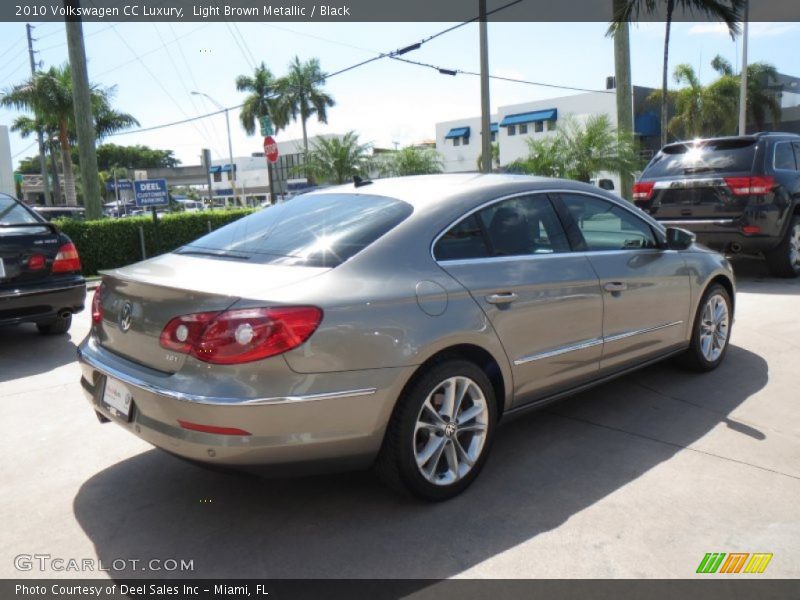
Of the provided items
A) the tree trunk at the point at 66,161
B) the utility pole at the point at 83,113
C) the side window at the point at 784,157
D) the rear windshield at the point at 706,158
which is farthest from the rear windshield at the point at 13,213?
the tree trunk at the point at 66,161

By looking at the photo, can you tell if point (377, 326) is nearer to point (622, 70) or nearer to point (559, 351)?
point (559, 351)

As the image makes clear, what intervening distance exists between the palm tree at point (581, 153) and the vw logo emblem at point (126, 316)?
18.4 m

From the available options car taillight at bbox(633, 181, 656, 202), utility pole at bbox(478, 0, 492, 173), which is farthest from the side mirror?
utility pole at bbox(478, 0, 492, 173)

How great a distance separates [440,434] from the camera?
10.5ft

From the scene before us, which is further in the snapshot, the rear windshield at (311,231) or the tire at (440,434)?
the rear windshield at (311,231)

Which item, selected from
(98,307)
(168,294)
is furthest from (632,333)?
(98,307)

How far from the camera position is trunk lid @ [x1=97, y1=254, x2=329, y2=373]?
110 inches

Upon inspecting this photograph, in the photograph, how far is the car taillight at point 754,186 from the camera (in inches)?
328

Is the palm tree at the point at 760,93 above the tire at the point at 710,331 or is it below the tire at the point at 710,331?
above

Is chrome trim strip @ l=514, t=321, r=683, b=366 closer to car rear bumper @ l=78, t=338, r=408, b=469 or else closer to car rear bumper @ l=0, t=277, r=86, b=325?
car rear bumper @ l=78, t=338, r=408, b=469

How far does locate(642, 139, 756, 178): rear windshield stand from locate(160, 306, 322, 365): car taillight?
7.53 m

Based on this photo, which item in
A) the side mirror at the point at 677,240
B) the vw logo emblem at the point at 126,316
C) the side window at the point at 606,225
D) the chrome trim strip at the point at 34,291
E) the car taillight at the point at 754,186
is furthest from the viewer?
the car taillight at the point at 754,186

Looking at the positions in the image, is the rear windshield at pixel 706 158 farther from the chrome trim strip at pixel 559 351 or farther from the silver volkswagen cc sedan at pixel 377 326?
the chrome trim strip at pixel 559 351

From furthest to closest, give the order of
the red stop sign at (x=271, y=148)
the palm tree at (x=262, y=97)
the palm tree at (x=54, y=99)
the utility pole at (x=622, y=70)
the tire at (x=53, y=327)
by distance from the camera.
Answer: the palm tree at (x=262, y=97) < the palm tree at (x=54, y=99) < the utility pole at (x=622, y=70) < the red stop sign at (x=271, y=148) < the tire at (x=53, y=327)
